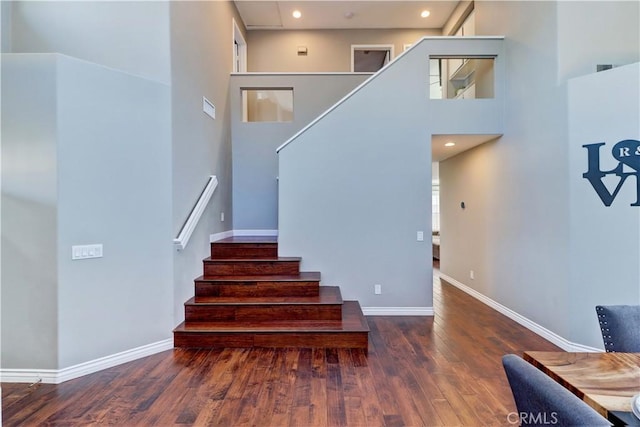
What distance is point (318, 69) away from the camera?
23.7ft

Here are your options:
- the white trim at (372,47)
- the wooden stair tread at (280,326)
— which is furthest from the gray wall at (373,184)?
the white trim at (372,47)

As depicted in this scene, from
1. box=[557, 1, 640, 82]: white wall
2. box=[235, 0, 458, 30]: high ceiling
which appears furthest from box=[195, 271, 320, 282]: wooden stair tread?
box=[235, 0, 458, 30]: high ceiling

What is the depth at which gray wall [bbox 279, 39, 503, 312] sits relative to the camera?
14.4 ft

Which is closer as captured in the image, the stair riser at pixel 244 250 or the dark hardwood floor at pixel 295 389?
the dark hardwood floor at pixel 295 389

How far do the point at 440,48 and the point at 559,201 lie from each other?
8.70ft

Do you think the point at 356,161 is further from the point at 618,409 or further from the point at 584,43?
the point at 618,409

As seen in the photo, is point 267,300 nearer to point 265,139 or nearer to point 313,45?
point 265,139

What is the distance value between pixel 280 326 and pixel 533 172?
3473mm

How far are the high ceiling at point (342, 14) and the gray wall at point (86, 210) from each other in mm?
4205

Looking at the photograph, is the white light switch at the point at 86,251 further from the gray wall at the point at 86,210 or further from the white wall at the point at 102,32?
the white wall at the point at 102,32

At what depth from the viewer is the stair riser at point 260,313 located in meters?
3.58

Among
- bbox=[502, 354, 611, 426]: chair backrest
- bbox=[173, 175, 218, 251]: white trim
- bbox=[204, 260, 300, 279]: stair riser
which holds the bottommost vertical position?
bbox=[204, 260, 300, 279]: stair riser

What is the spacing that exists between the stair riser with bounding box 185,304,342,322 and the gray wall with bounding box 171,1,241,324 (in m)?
0.20

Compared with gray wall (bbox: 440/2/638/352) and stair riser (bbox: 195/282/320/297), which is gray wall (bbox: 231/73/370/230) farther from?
gray wall (bbox: 440/2/638/352)
